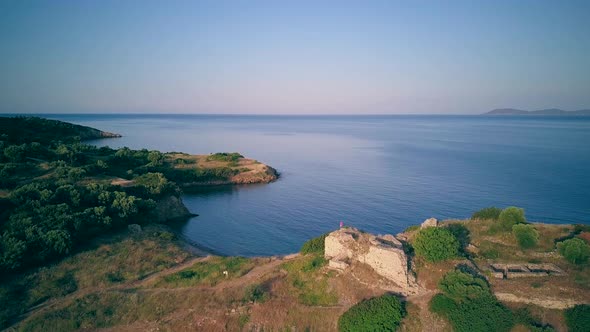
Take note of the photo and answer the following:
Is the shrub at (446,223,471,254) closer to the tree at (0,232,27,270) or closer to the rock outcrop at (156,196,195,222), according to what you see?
the rock outcrop at (156,196,195,222)

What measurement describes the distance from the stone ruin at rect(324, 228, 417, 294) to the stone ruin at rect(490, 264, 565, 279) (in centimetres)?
785

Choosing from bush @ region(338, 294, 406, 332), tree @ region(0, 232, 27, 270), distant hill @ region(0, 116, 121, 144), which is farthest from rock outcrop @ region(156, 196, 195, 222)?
distant hill @ region(0, 116, 121, 144)

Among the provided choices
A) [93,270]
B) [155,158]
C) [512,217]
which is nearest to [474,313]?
[512,217]

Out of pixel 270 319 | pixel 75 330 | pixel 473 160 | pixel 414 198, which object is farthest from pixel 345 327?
pixel 473 160

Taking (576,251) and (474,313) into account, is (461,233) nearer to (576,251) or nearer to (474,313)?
(576,251)

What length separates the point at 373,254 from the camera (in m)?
30.7

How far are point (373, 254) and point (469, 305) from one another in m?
8.20

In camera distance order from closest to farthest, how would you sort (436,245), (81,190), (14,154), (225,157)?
(436,245) → (81,190) → (14,154) → (225,157)

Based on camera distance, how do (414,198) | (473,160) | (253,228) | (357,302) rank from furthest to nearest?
(473,160), (414,198), (253,228), (357,302)

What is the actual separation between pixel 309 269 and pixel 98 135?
171 m

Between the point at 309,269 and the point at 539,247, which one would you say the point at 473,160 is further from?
the point at 309,269

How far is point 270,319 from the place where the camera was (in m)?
26.9

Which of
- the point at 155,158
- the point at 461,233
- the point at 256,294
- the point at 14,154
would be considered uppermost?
the point at 14,154

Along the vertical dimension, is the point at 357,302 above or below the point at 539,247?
below
